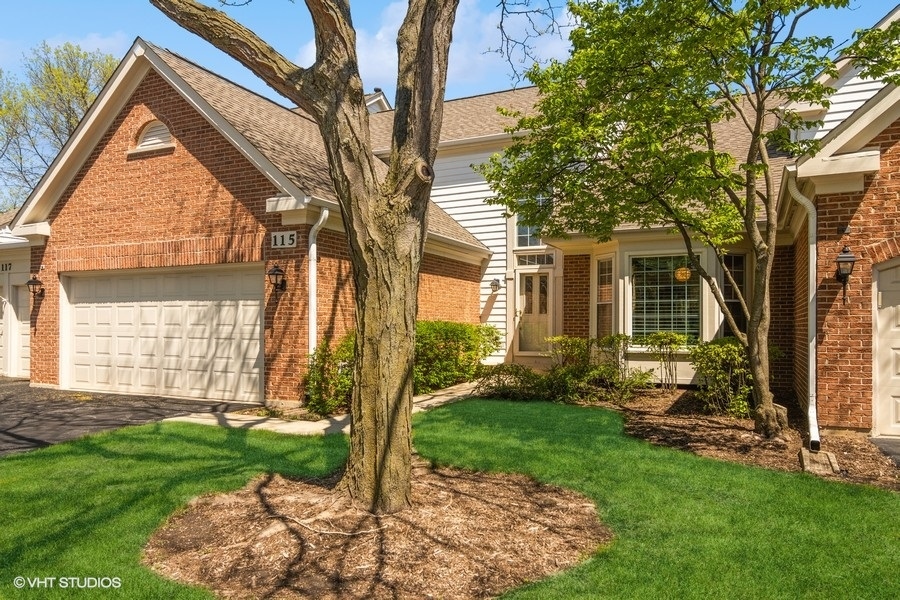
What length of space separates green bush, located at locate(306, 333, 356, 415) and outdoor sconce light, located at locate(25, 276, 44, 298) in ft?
22.8

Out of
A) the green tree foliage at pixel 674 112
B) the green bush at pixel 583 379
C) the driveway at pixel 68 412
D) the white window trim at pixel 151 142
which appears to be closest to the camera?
the green tree foliage at pixel 674 112

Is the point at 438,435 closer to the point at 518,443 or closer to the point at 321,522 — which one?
the point at 518,443

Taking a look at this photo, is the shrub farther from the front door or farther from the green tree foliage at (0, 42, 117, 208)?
the green tree foliage at (0, 42, 117, 208)

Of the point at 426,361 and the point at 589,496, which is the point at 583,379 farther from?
the point at 589,496

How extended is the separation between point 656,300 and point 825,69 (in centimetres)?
561

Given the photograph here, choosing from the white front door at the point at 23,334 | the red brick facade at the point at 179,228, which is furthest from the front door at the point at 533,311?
the white front door at the point at 23,334

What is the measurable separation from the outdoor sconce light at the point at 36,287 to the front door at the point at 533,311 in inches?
426

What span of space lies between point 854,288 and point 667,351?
162 inches

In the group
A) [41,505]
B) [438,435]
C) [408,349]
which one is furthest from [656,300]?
[41,505]

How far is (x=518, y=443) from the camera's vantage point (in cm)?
732

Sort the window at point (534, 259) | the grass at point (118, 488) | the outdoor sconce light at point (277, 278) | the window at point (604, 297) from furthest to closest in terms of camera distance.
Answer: the window at point (534, 259)
the window at point (604, 297)
the outdoor sconce light at point (277, 278)
the grass at point (118, 488)

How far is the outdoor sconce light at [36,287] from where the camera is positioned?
12250 mm

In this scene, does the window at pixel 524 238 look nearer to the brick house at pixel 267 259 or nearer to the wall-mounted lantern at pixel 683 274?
the brick house at pixel 267 259

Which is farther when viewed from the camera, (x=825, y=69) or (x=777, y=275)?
(x=777, y=275)
